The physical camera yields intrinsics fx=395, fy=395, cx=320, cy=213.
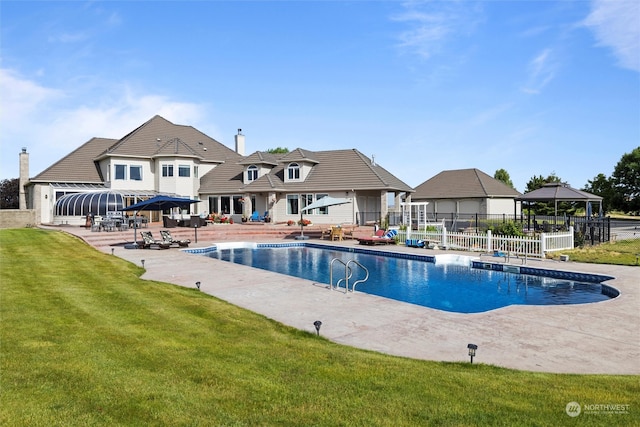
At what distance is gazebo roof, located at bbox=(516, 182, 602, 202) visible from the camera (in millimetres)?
25672

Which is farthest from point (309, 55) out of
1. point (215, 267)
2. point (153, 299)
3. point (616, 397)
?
point (616, 397)

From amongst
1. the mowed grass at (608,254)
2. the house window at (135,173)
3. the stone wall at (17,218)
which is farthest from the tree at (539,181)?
the stone wall at (17,218)

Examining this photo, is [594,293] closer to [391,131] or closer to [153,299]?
[153,299]

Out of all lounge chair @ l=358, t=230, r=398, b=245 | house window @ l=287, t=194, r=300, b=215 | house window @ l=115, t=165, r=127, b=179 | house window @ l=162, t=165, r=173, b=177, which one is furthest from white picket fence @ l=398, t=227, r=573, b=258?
house window @ l=115, t=165, r=127, b=179

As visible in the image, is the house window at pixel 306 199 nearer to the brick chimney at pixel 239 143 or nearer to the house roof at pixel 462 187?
the brick chimney at pixel 239 143

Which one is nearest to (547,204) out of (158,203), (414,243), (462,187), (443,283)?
(462,187)

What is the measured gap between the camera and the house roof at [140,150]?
36.9m

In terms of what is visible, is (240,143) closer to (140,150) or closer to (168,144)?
(168,144)

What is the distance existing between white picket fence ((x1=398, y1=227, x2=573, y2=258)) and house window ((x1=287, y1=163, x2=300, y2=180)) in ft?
52.5

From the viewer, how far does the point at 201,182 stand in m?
41.7

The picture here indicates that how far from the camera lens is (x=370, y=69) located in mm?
22984

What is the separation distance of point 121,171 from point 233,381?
123ft

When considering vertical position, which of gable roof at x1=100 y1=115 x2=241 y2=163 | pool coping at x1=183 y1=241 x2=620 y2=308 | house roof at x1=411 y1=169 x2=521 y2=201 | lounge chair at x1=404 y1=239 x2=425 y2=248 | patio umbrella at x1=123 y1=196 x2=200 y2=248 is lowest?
pool coping at x1=183 y1=241 x2=620 y2=308

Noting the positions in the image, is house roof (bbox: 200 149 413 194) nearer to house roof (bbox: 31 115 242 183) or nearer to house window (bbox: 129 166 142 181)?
house roof (bbox: 31 115 242 183)
